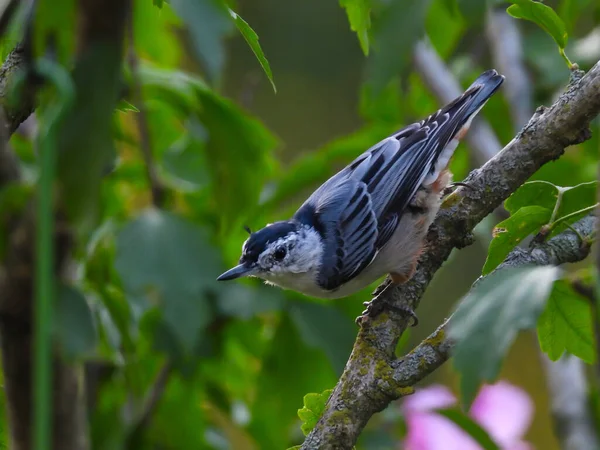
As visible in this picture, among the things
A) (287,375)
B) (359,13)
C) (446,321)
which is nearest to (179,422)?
(287,375)

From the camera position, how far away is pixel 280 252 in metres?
1.88

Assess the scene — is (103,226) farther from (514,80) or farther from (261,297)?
(514,80)

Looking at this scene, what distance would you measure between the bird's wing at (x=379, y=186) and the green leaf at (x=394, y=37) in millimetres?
932

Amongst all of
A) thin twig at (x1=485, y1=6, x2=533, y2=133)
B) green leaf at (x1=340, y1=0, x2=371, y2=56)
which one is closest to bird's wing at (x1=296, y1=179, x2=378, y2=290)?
Result: thin twig at (x1=485, y1=6, x2=533, y2=133)

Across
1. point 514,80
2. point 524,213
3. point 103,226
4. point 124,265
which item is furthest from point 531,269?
point 514,80

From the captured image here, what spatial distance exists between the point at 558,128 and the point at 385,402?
48 centimetres

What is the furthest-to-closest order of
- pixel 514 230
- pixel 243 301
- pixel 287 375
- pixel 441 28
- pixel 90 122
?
pixel 441 28
pixel 287 375
pixel 243 301
pixel 514 230
pixel 90 122

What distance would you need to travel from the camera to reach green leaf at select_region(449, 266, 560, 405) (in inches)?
25.4

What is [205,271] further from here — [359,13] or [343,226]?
[359,13]

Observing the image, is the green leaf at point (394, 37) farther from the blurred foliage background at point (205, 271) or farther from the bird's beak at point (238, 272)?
Answer: the bird's beak at point (238, 272)

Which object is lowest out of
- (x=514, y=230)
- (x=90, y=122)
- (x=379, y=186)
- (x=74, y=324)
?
(x=379, y=186)

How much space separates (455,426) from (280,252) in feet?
1.89

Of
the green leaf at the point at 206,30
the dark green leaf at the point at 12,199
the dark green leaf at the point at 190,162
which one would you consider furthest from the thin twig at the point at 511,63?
the green leaf at the point at 206,30

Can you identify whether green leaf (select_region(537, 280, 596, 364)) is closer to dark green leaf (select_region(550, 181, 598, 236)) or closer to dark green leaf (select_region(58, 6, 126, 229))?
dark green leaf (select_region(550, 181, 598, 236))
